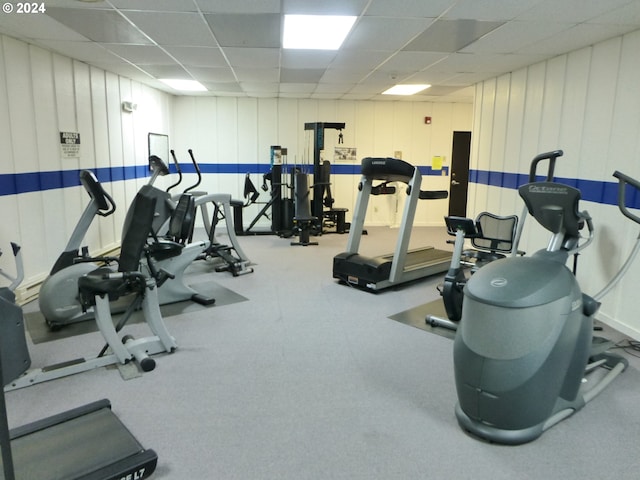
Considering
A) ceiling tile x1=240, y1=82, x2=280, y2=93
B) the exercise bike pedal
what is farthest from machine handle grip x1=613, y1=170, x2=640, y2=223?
ceiling tile x1=240, y1=82, x2=280, y2=93

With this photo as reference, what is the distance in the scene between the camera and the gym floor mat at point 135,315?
3763mm

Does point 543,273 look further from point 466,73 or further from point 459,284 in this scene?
point 466,73

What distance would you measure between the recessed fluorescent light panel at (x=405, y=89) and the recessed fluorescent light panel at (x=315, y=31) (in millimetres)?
2938

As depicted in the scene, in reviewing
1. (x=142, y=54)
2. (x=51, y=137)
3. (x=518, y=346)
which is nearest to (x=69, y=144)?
(x=51, y=137)

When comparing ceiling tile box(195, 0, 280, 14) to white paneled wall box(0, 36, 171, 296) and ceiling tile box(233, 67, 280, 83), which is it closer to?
white paneled wall box(0, 36, 171, 296)

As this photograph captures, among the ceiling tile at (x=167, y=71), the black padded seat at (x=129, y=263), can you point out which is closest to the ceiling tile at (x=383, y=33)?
the black padded seat at (x=129, y=263)

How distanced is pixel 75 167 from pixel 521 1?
521cm

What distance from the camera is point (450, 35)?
427 centimetres

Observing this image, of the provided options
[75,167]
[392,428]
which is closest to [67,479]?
[392,428]

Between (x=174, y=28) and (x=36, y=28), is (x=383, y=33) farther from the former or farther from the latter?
(x=36, y=28)

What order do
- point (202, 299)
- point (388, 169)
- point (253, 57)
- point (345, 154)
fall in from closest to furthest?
point (202, 299) → point (388, 169) → point (253, 57) → point (345, 154)

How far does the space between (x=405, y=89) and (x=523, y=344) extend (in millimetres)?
6386

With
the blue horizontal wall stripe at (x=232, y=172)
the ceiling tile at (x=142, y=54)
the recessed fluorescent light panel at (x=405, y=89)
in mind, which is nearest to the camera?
the blue horizontal wall stripe at (x=232, y=172)

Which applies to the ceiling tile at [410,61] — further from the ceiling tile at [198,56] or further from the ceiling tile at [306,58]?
the ceiling tile at [198,56]
